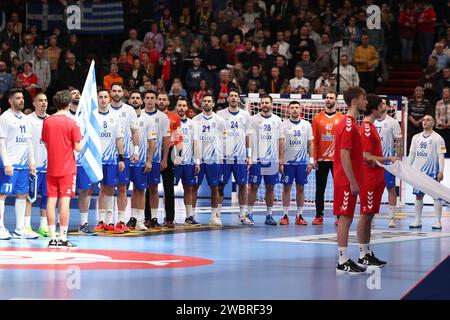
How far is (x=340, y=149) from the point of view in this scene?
455 inches

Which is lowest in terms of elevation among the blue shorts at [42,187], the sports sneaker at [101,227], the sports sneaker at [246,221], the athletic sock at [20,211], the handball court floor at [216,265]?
the handball court floor at [216,265]

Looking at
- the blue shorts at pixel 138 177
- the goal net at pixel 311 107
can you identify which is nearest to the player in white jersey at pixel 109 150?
the blue shorts at pixel 138 177

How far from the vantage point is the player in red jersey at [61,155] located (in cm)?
1356

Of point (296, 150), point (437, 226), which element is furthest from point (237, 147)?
point (437, 226)

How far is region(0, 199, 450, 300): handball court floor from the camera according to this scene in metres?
10.2

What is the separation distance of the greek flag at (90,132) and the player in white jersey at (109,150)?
740 millimetres

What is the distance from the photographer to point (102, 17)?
28.8 meters

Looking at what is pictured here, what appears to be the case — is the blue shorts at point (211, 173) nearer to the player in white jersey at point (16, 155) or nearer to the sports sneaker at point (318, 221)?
the sports sneaker at point (318, 221)

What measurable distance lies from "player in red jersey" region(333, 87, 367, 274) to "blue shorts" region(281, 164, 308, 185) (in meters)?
6.56

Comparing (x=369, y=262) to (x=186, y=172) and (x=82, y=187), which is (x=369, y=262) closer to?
(x=82, y=187)

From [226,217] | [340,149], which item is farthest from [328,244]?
[226,217]

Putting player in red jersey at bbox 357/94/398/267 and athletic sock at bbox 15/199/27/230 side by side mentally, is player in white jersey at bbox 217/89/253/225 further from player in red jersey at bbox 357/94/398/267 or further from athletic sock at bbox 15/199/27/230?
player in red jersey at bbox 357/94/398/267
